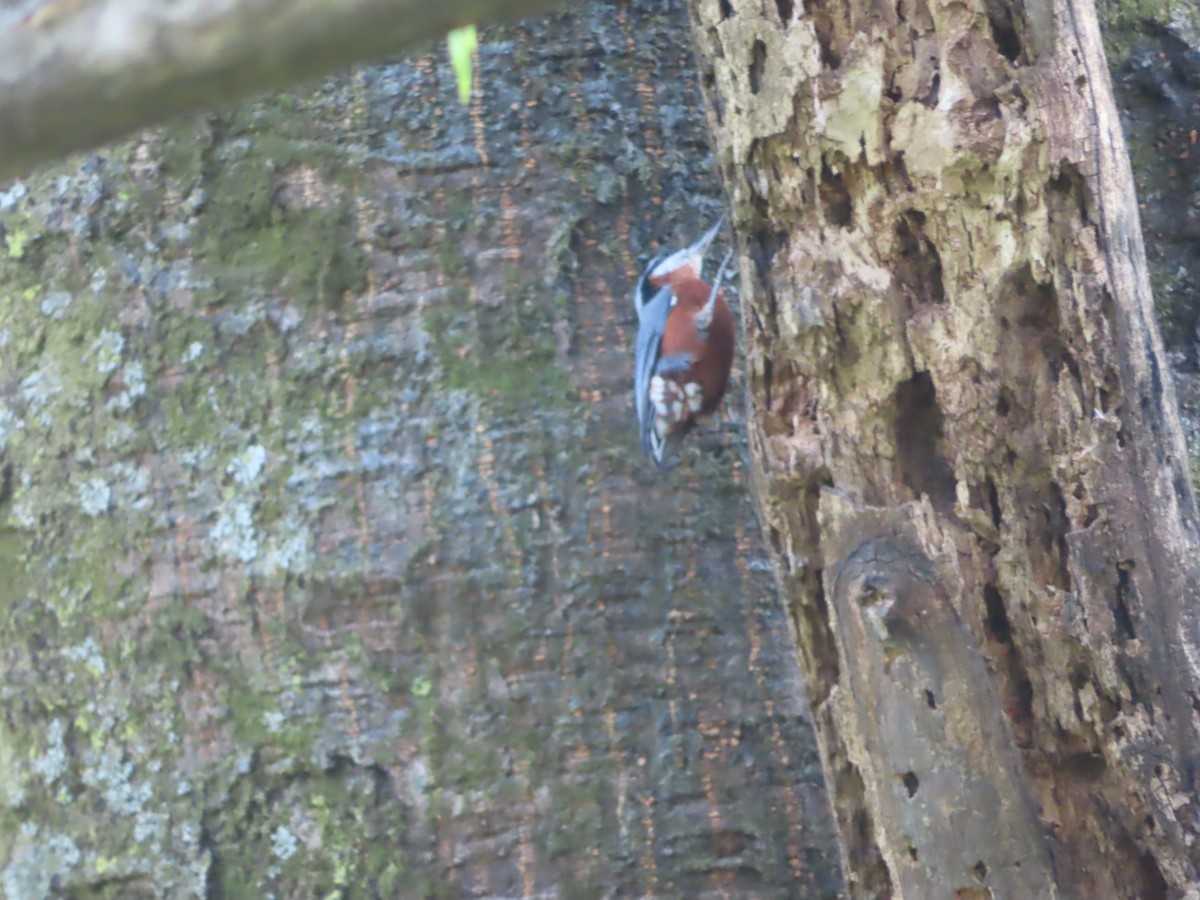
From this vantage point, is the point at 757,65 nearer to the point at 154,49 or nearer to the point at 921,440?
the point at 921,440

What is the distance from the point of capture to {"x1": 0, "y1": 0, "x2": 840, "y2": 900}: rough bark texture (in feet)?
4.64

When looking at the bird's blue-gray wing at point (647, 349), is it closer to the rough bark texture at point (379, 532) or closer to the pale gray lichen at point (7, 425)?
the rough bark texture at point (379, 532)

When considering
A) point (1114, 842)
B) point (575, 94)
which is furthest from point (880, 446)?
point (575, 94)

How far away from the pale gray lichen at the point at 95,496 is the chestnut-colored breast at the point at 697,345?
2.36ft

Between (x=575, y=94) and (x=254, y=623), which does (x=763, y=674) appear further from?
(x=575, y=94)

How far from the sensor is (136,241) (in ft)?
5.00

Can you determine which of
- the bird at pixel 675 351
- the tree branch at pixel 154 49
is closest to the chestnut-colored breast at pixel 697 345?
the bird at pixel 675 351

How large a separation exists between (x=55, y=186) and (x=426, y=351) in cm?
54

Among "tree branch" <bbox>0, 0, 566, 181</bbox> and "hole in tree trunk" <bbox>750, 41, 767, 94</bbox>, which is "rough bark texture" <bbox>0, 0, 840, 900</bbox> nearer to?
"hole in tree trunk" <bbox>750, 41, 767, 94</bbox>

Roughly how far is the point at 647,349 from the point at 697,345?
16 centimetres

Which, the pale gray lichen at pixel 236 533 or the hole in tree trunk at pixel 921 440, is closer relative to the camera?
the hole in tree trunk at pixel 921 440

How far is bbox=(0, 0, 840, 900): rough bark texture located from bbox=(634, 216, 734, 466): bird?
3cm

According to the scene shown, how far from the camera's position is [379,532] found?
1434 millimetres

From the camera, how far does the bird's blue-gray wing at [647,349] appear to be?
1482mm
